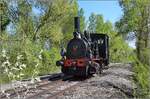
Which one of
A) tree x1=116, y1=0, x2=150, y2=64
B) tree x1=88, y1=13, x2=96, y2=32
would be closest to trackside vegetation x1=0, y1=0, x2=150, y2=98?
tree x1=116, y1=0, x2=150, y2=64

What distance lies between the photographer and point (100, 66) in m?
24.8

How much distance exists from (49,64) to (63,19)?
12795 mm

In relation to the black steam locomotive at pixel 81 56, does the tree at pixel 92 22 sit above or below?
above

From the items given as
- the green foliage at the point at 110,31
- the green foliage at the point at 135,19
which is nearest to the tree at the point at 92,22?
the green foliage at the point at 110,31

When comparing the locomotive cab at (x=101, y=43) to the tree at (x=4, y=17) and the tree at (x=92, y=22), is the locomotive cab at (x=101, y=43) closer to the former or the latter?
the tree at (x=4, y=17)

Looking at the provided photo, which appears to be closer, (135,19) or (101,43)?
(101,43)

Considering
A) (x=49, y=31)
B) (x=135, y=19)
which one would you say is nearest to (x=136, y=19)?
(x=135, y=19)

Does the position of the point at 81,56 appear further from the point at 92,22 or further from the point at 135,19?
the point at 92,22

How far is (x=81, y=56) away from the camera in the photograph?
23.4 metres

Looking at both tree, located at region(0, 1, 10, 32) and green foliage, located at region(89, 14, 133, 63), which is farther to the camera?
green foliage, located at region(89, 14, 133, 63)

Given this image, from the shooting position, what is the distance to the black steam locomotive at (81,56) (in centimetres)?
2252

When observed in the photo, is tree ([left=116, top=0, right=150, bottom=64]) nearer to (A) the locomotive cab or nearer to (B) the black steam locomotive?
(A) the locomotive cab

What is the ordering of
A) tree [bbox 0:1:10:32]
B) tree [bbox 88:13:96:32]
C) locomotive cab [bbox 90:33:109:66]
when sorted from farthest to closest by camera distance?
tree [bbox 88:13:96:32], tree [bbox 0:1:10:32], locomotive cab [bbox 90:33:109:66]

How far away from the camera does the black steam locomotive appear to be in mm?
22516
